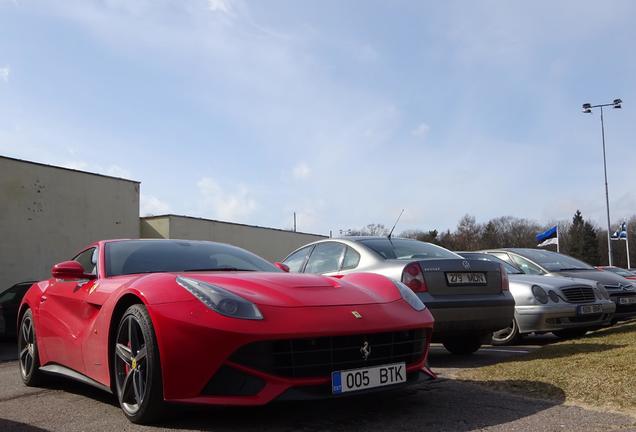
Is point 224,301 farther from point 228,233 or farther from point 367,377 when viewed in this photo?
point 228,233

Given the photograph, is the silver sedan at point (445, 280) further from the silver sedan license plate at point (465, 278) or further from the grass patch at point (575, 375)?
the grass patch at point (575, 375)

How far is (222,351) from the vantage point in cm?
314

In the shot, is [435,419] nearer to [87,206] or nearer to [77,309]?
[77,309]

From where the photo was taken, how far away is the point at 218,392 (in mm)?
3172

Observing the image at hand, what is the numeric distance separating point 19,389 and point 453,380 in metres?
3.69

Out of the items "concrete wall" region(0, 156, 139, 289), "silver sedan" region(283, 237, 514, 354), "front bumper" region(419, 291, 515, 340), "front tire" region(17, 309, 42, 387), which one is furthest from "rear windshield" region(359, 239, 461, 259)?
"concrete wall" region(0, 156, 139, 289)

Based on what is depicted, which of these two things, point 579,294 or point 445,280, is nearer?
point 445,280

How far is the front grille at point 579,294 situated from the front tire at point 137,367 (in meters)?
5.90

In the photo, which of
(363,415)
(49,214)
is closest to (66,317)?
(363,415)

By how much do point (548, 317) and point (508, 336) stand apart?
598mm

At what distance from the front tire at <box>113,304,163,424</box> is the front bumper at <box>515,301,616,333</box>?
534cm

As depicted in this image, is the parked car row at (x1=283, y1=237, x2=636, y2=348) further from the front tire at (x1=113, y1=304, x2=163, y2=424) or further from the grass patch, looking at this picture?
the front tire at (x1=113, y1=304, x2=163, y2=424)

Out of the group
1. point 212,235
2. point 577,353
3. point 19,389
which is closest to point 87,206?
point 212,235

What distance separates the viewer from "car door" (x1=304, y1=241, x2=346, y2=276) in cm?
678
